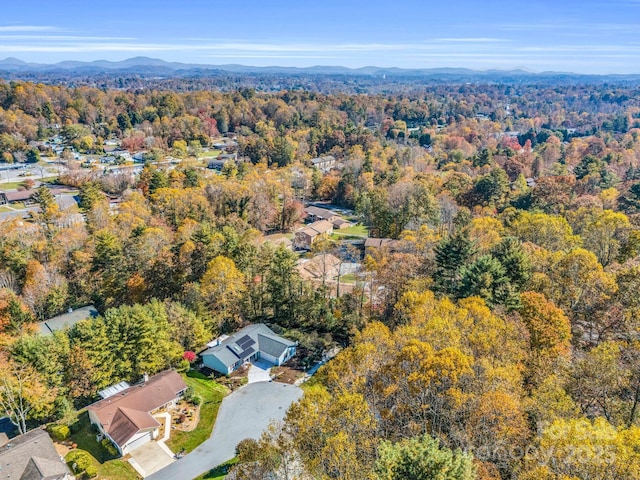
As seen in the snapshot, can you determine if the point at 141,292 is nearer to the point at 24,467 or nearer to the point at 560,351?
the point at 24,467

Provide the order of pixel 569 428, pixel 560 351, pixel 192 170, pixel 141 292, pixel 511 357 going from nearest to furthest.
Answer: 1. pixel 569 428
2. pixel 511 357
3. pixel 560 351
4. pixel 141 292
5. pixel 192 170

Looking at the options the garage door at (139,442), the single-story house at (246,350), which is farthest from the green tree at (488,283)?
the garage door at (139,442)

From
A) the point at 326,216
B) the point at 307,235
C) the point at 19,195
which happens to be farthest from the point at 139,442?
the point at 19,195

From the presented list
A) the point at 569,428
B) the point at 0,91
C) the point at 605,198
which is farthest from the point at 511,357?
the point at 0,91

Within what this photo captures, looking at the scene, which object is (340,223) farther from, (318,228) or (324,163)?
(324,163)

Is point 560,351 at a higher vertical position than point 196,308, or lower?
higher

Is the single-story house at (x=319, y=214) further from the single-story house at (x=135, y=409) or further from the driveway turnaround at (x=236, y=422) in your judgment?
the single-story house at (x=135, y=409)
